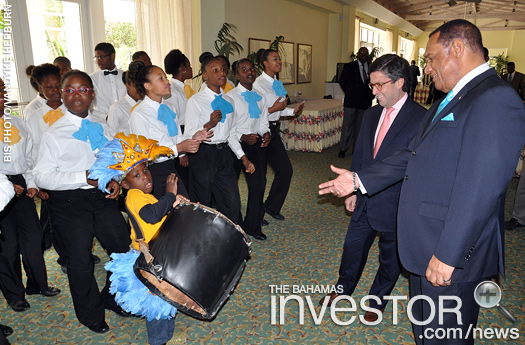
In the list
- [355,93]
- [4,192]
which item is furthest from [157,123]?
[355,93]

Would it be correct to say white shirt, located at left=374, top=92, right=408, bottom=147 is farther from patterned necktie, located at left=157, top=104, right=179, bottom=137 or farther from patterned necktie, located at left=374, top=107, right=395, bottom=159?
patterned necktie, located at left=157, top=104, right=179, bottom=137

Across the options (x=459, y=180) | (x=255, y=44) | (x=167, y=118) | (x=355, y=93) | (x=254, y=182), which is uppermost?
(x=255, y=44)

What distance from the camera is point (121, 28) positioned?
22.0 ft

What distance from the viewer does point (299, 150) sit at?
839cm

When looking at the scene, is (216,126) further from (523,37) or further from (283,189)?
(523,37)

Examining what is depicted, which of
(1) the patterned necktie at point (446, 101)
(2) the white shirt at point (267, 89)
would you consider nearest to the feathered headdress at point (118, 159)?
(1) the patterned necktie at point (446, 101)

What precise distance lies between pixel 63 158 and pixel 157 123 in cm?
89

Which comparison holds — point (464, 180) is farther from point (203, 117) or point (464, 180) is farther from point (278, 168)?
point (278, 168)

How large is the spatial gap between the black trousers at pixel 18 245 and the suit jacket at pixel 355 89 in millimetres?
6085

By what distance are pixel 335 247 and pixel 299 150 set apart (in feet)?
15.0

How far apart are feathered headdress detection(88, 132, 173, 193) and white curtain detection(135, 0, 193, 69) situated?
5.30m

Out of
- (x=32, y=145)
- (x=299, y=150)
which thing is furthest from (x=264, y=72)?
(x=299, y=150)

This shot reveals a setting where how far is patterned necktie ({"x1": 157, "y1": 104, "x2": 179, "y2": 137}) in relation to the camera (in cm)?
314

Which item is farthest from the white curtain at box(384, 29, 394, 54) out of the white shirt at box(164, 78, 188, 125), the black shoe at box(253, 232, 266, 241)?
the black shoe at box(253, 232, 266, 241)
